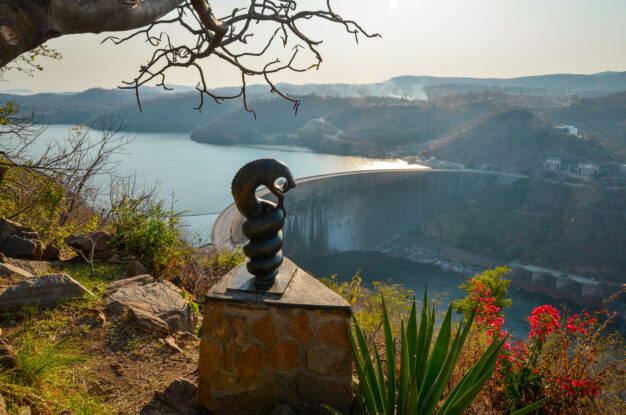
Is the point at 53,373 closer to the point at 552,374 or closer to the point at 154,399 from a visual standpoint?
the point at 154,399

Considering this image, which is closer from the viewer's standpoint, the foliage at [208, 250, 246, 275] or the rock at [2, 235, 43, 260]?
the rock at [2, 235, 43, 260]

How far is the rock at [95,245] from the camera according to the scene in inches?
173

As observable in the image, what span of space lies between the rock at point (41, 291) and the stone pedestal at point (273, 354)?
149cm

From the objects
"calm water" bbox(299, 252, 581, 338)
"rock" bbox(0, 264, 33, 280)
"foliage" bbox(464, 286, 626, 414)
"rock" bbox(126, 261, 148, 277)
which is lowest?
"calm water" bbox(299, 252, 581, 338)

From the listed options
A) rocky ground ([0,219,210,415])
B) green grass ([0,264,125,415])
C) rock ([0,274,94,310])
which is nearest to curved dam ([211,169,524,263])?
rocky ground ([0,219,210,415])

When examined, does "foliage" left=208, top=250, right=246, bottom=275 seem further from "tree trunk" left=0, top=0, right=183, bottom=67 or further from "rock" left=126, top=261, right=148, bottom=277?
"tree trunk" left=0, top=0, right=183, bottom=67

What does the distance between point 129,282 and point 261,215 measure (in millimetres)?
1978

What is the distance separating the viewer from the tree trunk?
1526 mm

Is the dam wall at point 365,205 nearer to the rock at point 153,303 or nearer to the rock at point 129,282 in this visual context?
the rock at point 129,282

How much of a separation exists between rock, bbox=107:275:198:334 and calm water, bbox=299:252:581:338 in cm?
2174

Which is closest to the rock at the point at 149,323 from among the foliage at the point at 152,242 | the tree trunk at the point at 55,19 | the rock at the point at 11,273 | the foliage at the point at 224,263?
the rock at the point at 11,273

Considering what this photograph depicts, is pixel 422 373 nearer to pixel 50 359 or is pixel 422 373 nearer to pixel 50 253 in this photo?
pixel 50 359

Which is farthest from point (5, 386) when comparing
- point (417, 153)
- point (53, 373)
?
point (417, 153)

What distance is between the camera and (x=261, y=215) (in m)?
2.51
